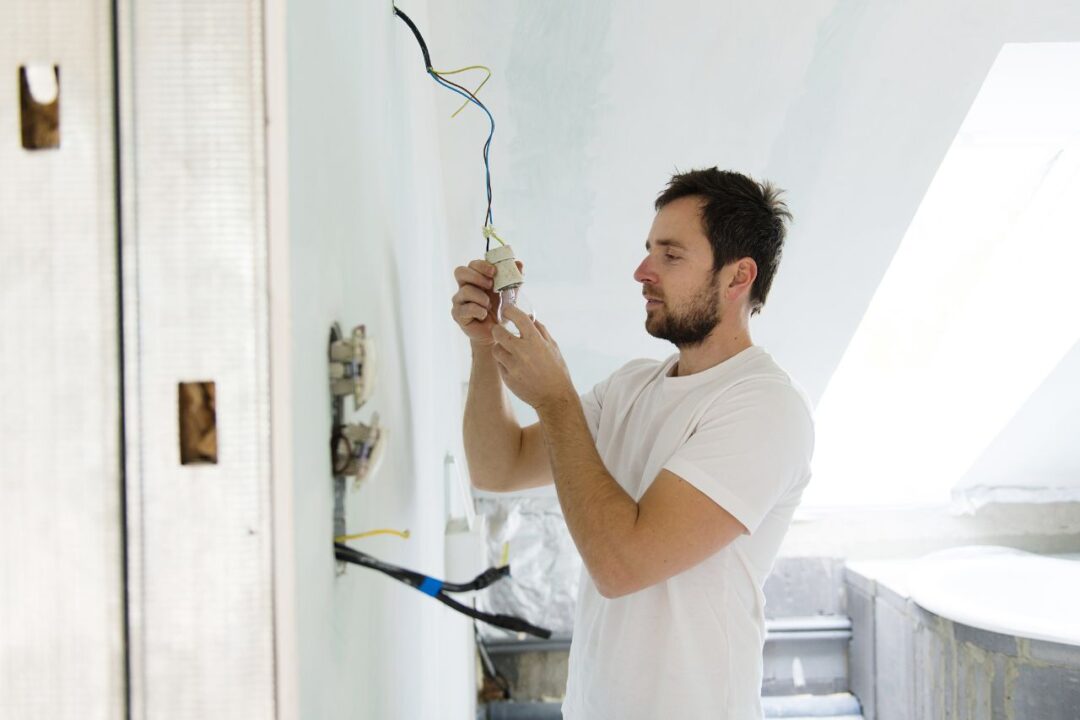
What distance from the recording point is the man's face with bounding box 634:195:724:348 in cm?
122

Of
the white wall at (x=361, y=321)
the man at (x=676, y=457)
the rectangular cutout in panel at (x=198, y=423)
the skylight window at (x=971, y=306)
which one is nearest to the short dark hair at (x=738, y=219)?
the man at (x=676, y=457)

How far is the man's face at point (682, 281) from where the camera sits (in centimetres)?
122

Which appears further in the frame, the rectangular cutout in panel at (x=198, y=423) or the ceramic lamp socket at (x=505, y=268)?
the ceramic lamp socket at (x=505, y=268)

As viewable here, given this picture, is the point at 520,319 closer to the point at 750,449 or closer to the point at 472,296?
the point at 472,296

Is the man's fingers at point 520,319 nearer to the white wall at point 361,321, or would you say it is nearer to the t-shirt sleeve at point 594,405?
the white wall at point 361,321

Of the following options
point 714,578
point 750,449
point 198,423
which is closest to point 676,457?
point 750,449

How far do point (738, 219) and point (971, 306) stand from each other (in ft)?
5.35

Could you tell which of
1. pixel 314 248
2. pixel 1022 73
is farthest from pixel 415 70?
pixel 1022 73

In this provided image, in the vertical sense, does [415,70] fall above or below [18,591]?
above

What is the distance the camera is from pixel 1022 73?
5.50 feet

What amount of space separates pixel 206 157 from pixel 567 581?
2578 millimetres

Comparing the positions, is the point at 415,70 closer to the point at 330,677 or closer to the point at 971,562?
the point at 330,677

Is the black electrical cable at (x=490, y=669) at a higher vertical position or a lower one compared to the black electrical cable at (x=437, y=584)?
lower

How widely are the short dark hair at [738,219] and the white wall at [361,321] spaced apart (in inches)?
18.1
